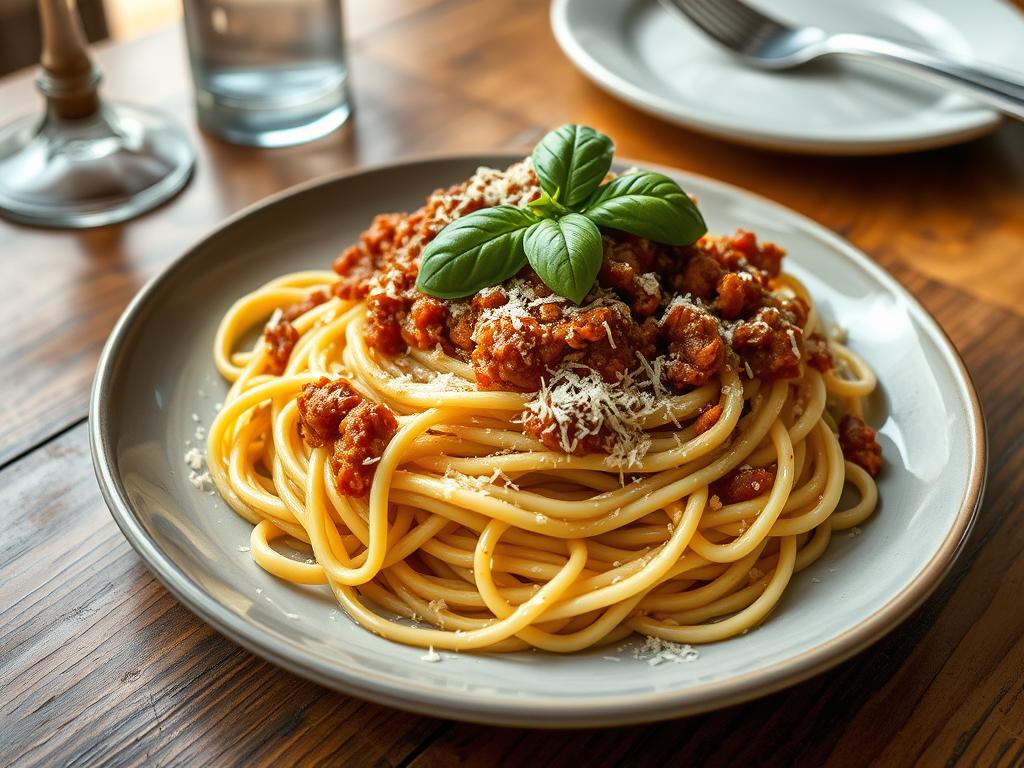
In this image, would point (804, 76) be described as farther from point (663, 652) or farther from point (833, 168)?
point (663, 652)

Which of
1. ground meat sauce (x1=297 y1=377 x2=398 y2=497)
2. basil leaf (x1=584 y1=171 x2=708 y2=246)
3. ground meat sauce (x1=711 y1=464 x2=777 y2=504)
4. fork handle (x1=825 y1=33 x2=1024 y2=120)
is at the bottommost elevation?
ground meat sauce (x1=711 y1=464 x2=777 y2=504)

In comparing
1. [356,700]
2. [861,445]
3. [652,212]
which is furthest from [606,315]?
[356,700]

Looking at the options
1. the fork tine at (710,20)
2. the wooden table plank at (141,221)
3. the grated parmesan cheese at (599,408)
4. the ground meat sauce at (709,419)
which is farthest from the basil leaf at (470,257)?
the fork tine at (710,20)

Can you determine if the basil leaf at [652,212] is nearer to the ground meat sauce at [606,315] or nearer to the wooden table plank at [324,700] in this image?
the ground meat sauce at [606,315]

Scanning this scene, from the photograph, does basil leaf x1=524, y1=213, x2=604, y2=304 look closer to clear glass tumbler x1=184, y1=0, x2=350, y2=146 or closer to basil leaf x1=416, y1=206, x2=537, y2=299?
basil leaf x1=416, y1=206, x2=537, y2=299

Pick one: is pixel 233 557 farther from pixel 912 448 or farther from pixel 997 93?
pixel 997 93

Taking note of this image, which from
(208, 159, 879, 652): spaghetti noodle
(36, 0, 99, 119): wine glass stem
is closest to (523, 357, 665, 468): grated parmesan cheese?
(208, 159, 879, 652): spaghetti noodle
